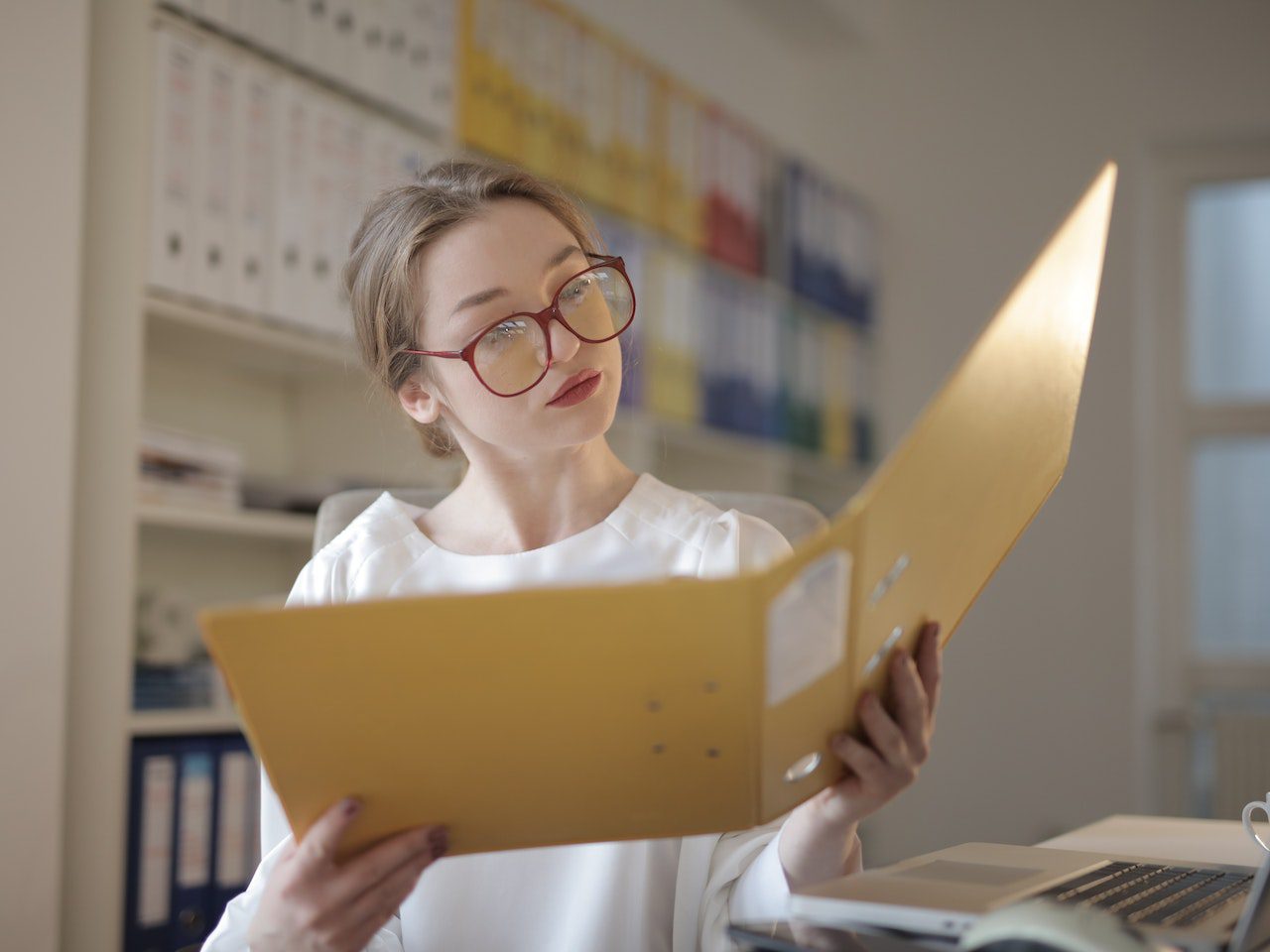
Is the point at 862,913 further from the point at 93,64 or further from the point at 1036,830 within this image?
the point at 1036,830

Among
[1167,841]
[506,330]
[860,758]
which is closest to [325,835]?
[860,758]

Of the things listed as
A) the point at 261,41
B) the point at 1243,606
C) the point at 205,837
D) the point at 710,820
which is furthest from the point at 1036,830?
the point at 710,820

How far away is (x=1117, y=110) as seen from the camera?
4.55 metres

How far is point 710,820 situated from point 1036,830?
13.0 feet

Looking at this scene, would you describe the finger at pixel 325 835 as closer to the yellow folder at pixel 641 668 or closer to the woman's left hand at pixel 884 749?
the yellow folder at pixel 641 668

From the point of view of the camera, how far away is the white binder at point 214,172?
2.15 meters

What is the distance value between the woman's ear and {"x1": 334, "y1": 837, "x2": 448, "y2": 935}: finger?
0.59 metres

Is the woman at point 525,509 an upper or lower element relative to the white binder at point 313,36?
lower

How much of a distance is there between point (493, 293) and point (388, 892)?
547 mm

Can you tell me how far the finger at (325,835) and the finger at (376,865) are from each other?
0.05 ft

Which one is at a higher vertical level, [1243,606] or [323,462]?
[323,462]

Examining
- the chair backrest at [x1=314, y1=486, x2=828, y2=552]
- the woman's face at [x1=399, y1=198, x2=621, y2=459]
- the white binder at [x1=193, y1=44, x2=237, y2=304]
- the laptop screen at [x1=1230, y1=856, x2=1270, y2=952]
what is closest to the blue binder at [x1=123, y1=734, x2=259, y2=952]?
Answer: the white binder at [x1=193, y1=44, x2=237, y2=304]

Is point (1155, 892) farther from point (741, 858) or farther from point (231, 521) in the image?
point (231, 521)

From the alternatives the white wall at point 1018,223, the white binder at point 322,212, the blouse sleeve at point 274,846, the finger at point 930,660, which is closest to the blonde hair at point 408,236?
the blouse sleeve at point 274,846
